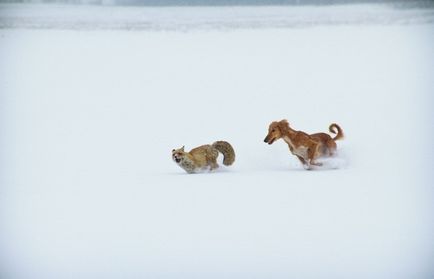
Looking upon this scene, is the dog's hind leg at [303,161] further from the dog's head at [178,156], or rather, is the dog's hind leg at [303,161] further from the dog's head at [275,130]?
the dog's head at [178,156]

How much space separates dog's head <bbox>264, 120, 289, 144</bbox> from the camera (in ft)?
6.42

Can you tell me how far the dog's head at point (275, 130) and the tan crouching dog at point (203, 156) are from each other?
136 mm

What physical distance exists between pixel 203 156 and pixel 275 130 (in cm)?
25

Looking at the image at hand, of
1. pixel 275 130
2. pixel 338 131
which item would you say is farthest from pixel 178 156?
pixel 338 131

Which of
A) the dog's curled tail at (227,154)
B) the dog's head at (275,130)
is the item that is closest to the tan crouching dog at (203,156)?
the dog's curled tail at (227,154)

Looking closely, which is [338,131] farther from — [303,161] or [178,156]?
[178,156]

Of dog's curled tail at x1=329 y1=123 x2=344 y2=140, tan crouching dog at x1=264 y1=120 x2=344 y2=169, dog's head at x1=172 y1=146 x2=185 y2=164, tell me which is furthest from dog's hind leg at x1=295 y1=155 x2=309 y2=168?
dog's head at x1=172 y1=146 x2=185 y2=164

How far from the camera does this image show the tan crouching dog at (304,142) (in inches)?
77.1

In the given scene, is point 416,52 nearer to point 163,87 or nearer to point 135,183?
point 163,87

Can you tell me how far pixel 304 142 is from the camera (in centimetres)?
196

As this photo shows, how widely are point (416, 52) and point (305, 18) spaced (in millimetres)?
402

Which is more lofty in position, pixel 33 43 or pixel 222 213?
pixel 33 43

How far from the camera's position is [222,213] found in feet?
5.87

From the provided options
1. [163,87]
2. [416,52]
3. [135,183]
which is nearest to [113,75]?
[163,87]
